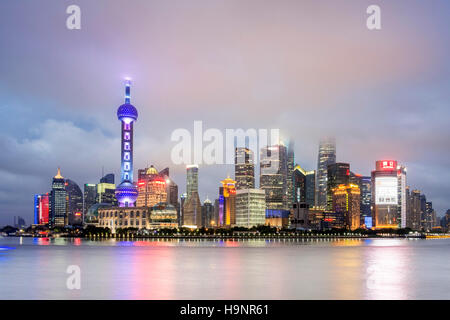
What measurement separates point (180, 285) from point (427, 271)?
42.5 metres

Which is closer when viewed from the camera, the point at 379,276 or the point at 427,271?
the point at 379,276

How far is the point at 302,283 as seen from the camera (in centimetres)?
6103

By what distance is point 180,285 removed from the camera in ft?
193
